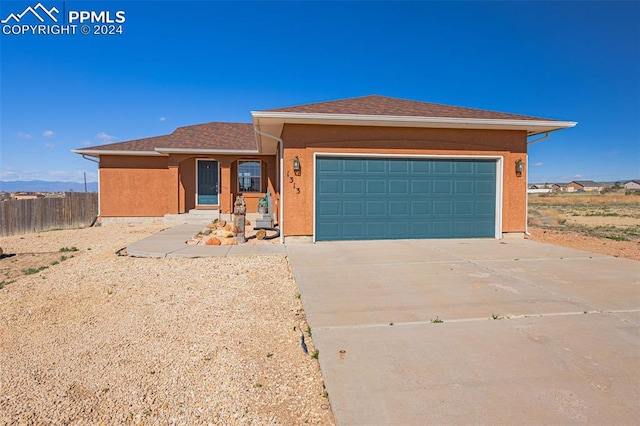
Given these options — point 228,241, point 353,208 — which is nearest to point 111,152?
point 228,241

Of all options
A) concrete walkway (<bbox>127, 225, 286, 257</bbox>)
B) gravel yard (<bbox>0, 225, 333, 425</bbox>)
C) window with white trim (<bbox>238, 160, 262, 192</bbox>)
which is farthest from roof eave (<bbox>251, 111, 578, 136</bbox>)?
window with white trim (<bbox>238, 160, 262, 192</bbox>)

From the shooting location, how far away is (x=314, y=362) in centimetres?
318

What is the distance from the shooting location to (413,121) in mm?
9383

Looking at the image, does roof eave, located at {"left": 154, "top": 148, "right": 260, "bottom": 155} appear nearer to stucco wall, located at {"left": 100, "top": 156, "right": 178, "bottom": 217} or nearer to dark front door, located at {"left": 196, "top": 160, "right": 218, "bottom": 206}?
dark front door, located at {"left": 196, "top": 160, "right": 218, "bottom": 206}

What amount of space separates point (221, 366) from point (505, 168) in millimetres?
9804

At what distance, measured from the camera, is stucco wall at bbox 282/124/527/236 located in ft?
31.0

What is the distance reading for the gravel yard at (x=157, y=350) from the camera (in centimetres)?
255

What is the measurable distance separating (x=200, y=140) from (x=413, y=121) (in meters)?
10.0

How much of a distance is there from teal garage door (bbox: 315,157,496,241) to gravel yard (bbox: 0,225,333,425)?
355cm

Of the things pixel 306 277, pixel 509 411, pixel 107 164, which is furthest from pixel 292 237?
pixel 107 164

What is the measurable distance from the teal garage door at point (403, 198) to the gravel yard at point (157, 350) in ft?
11.6

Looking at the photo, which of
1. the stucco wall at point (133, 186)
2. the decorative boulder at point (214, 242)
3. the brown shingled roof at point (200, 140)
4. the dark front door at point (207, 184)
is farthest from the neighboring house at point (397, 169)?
the stucco wall at point (133, 186)

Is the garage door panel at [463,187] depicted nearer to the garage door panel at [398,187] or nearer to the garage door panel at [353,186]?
the garage door panel at [398,187]

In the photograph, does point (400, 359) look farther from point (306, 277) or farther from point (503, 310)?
point (306, 277)
